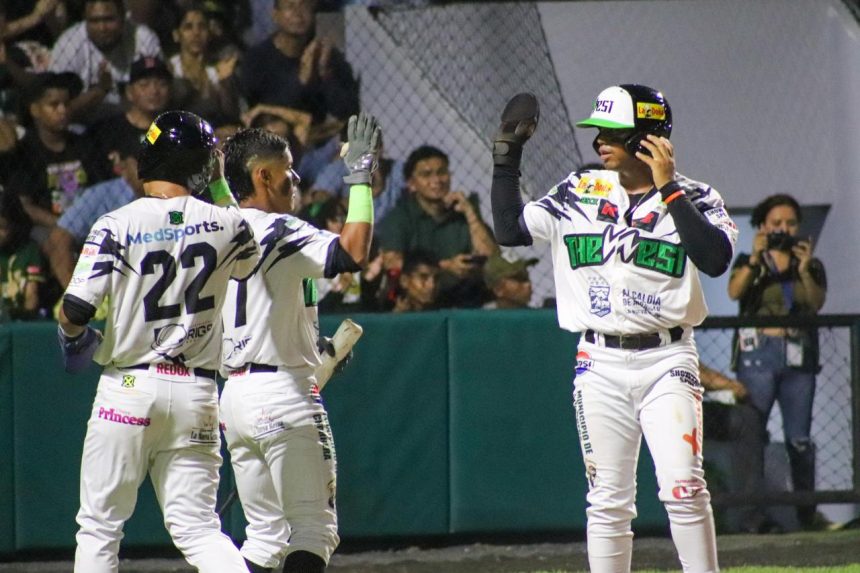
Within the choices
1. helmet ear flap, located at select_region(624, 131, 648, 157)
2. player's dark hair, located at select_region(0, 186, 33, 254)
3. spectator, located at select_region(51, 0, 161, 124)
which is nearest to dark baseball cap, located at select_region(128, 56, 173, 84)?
spectator, located at select_region(51, 0, 161, 124)

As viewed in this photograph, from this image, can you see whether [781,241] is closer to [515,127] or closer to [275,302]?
[515,127]

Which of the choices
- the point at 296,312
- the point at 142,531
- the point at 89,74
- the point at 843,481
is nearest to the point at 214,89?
the point at 89,74

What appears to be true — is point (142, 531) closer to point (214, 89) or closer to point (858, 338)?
point (214, 89)

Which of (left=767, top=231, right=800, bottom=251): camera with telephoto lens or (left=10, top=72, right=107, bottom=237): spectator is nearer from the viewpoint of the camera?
(left=767, top=231, right=800, bottom=251): camera with telephoto lens

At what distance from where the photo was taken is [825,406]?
24.5ft

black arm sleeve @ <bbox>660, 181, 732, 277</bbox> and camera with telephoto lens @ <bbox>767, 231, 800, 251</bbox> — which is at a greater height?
camera with telephoto lens @ <bbox>767, 231, 800, 251</bbox>

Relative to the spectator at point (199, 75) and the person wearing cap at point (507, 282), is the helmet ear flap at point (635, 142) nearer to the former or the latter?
the person wearing cap at point (507, 282)

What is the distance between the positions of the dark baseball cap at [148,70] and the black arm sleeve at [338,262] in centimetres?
418

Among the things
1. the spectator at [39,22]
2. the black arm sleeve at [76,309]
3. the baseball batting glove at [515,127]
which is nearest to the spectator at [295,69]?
the spectator at [39,22]

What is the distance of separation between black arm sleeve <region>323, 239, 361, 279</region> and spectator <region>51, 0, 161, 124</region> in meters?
4.45

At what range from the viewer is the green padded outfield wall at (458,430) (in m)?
7.09

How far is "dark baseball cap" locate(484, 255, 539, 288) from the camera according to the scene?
780 centimetres

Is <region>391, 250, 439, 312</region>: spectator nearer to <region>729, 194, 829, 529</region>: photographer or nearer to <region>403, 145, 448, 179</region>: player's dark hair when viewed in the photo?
<region>403, 145, 448, 179</region>: player's dark hair

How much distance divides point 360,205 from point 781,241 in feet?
13.2
